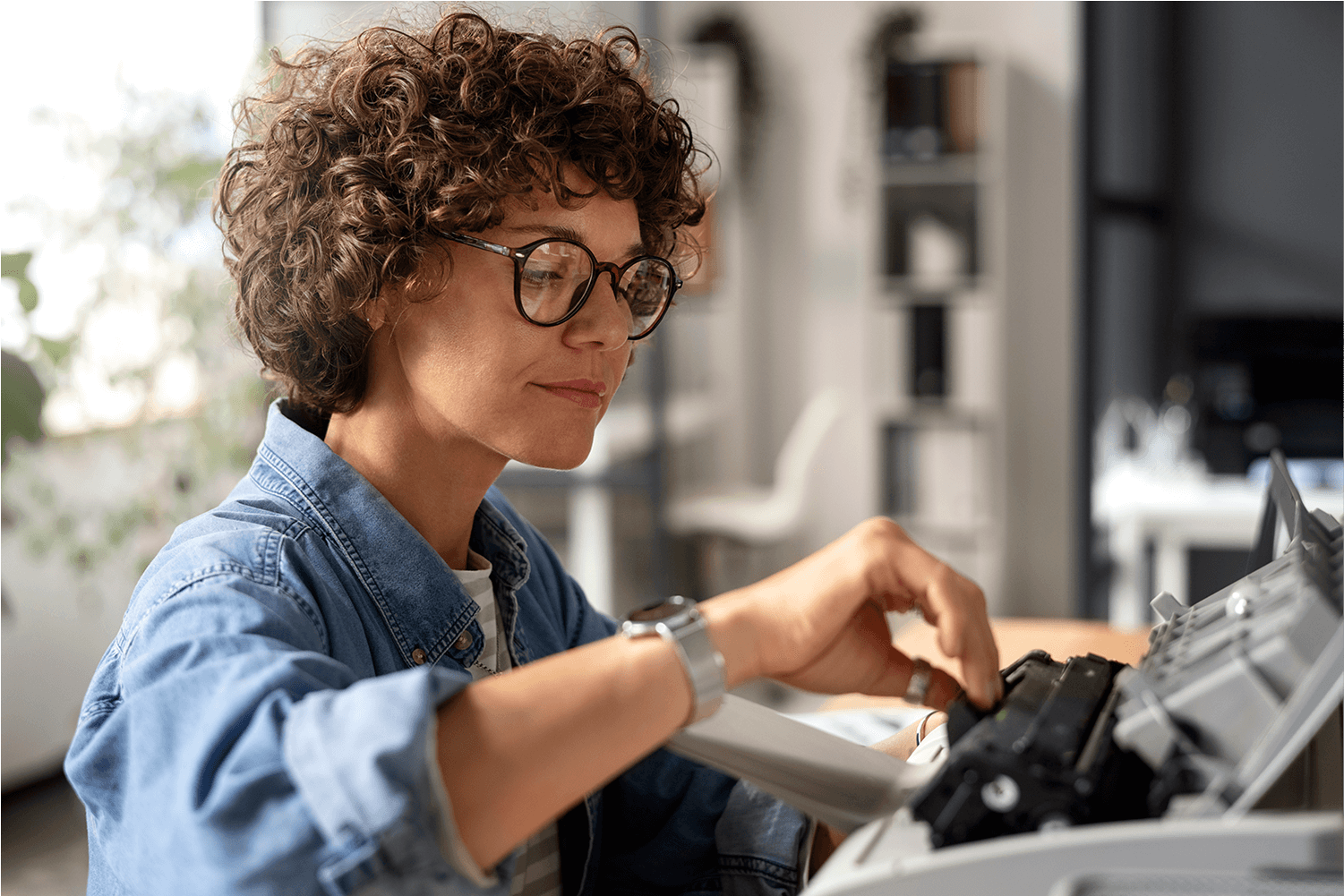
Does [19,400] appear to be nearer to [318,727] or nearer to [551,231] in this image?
[551,231]

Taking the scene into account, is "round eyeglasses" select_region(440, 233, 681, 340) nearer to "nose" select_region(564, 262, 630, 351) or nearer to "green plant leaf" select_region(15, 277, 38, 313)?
"nose" select_region(564, 262, 630, 351)

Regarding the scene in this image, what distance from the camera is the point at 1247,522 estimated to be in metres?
2.93

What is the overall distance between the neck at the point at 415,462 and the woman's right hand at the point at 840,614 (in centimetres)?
35

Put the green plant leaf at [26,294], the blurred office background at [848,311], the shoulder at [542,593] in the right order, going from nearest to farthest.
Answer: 1. the shoulder at [542,593]
2. the green plant leaf at [26,294]
3. the blurred office background at [848,311]

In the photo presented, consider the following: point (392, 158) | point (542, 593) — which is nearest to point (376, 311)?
point (392, 158)

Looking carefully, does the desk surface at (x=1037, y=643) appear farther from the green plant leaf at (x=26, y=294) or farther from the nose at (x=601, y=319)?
the green plant leaf at (x=26, y=294)

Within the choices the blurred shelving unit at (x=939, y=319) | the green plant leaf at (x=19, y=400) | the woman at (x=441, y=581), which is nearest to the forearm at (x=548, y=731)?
the woman at (x=441, y=581)

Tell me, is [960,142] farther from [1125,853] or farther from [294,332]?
[1125,853]

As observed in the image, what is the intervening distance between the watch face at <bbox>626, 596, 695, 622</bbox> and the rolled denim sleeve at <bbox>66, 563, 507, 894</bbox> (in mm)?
109

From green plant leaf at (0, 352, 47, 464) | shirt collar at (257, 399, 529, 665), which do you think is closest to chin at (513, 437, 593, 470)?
shirt collar at (257, 399, 529, 665)

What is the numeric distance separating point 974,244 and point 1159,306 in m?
0.82

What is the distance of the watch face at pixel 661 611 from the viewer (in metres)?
0.61

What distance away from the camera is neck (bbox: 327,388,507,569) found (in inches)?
35.6

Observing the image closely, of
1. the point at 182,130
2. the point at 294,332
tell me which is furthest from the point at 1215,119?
the point at 294,332
